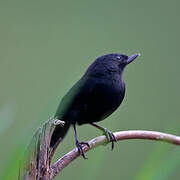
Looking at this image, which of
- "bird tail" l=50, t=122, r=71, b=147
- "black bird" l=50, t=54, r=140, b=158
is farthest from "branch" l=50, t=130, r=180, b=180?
"black bird" l=50, t=54, r=140, b=158

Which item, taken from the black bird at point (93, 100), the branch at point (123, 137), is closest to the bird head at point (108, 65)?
the black bird at point (93, 100)

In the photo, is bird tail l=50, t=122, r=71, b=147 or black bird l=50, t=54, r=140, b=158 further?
black bird l=50, t=54, r=140, b=158

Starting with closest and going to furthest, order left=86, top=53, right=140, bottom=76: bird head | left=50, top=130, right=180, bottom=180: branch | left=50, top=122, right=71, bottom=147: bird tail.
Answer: left=50, top=130, right=180, bottom=180: branch < left=50, top=122, right=71, bottom=147: bird tail < left=86, top=53, right=140, bottom=76: bird head

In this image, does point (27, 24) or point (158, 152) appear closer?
point (158, 152)

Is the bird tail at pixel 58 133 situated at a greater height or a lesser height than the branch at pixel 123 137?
lesser

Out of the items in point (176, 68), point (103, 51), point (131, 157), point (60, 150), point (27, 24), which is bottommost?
point (131, 157)

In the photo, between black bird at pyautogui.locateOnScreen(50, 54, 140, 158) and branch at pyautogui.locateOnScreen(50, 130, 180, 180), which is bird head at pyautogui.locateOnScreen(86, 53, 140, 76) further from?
branch at pyautogui.locateOnScreen(50, 130, 180, 180)

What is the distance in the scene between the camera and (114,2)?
4.66 meters

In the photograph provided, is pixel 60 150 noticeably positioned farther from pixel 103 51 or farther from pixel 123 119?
pixel 103 51

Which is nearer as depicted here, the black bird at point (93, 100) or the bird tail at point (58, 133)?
the bird tail at point (58, 133)

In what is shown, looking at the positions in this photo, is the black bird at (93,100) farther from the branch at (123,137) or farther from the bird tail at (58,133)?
the branch at (123,137)

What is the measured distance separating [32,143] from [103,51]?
11.3ft

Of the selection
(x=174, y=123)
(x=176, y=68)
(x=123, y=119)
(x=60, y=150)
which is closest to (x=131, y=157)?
(x=123, y=119)

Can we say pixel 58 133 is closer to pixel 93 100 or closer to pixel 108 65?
pixel 93 100
